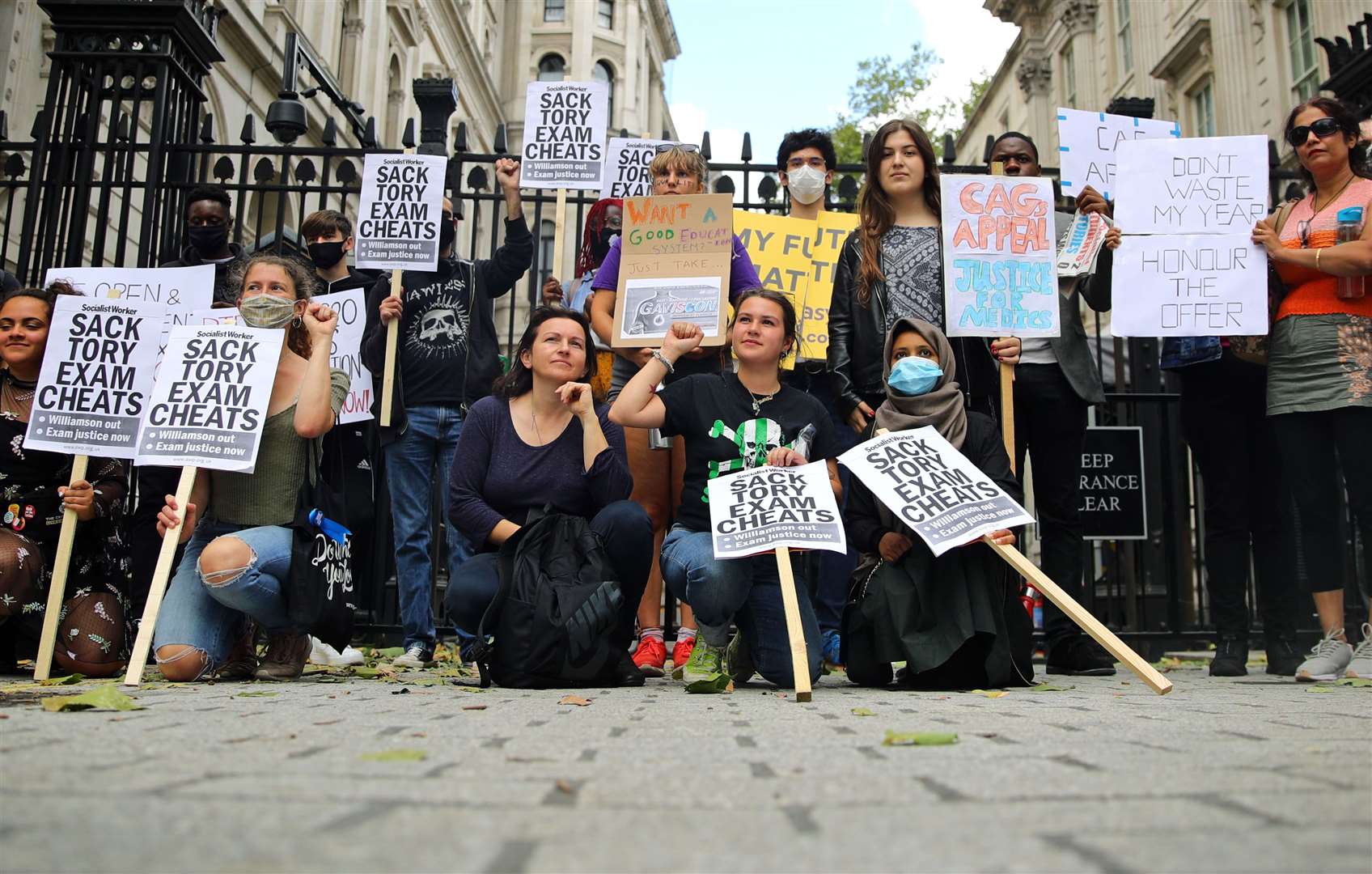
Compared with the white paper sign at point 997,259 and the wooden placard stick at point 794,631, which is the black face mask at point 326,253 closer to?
the white paper sign at point 997,259

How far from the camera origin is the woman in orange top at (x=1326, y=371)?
455cm

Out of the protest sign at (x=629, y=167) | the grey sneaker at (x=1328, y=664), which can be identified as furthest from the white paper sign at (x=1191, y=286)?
the protest sign at (x=629, y=167)

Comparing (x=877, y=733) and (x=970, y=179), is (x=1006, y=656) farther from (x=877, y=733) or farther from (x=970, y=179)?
(x=970, y=179)

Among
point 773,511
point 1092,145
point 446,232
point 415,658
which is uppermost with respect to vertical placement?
point 1092,145

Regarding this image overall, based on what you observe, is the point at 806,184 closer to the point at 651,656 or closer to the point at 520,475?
the point at 520,475

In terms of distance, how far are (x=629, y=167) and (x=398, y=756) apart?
534 cm

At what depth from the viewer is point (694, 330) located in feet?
15.0

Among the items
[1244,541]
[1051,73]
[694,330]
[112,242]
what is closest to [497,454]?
[694,330]

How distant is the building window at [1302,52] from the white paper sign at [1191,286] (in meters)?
14.0

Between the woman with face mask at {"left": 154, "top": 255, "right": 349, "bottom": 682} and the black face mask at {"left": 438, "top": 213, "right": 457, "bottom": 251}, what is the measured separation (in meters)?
1.37

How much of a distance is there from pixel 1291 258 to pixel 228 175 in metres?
5.80

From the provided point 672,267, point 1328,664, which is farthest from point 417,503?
point 1328,664

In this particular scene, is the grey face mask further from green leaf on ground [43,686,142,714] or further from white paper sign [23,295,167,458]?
green leaf on ground [43,686,142,714]

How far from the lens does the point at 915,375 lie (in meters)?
4.45
